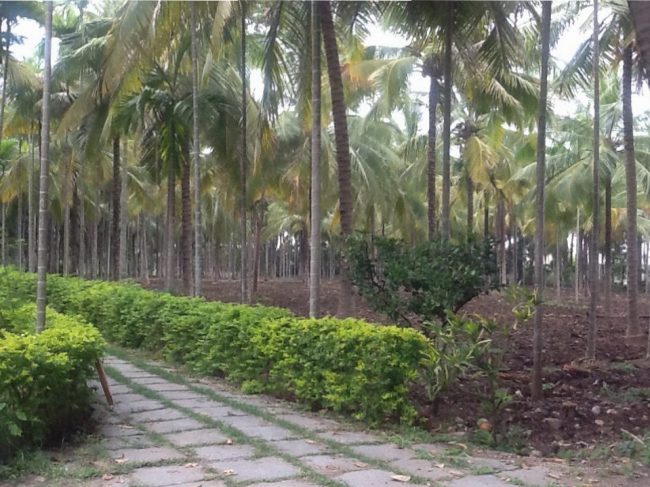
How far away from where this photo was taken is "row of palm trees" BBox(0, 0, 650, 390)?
405 inches

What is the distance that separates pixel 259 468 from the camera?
4.89 meters

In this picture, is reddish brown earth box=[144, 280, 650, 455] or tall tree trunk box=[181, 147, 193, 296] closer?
reddish brown earth box=[144, 280, 650, 455]

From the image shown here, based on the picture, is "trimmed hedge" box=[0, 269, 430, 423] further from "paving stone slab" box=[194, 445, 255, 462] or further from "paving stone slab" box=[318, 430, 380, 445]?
"paving stone slab" box=[194, 445, 255, 462]

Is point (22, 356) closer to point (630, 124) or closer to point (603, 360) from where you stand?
point (603, 360)

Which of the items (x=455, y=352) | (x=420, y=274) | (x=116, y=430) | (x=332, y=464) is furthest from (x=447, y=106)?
(x=116, y=430)

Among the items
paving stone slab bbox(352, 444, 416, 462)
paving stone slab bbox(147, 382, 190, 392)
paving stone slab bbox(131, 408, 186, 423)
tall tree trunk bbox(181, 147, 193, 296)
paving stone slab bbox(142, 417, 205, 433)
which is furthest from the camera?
tall tree trunk bbox(181, 147, 193, 296)

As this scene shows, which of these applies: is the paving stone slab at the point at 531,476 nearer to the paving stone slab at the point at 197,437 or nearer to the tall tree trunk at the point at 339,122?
the paving stone slab at the point at 197,437

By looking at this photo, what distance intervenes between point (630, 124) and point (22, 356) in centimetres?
1109

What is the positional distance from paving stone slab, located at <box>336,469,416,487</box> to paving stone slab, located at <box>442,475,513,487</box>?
309mm

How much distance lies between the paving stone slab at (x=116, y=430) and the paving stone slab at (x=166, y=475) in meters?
0.99

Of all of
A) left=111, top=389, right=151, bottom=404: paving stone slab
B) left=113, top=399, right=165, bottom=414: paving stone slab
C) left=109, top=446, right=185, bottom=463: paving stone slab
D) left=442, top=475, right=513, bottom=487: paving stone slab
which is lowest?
left=442, top=475, right=513, bottom=487: paving stone slab

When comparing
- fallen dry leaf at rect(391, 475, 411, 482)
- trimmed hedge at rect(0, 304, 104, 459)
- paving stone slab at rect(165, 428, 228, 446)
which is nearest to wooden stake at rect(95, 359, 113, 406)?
trimmed hedge at rect(0, 304, 104, 459)

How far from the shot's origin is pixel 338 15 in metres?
11.1

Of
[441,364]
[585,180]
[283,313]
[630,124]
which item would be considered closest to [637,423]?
[441,364]
